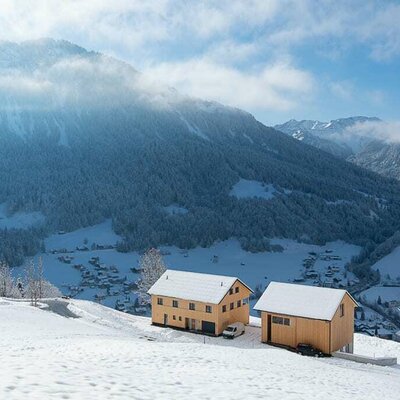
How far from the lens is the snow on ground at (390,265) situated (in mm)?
153875

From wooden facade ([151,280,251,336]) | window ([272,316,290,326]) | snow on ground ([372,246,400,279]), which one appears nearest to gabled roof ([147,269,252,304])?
wooden facade ([151,280,251,336])

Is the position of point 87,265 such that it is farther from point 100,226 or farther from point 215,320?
point 215,320

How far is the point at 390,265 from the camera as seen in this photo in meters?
160

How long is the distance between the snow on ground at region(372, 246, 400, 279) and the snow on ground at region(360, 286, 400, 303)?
1757 centimetres

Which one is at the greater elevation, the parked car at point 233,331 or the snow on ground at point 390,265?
the snow on ground at point 390,265

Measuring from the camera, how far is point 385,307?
11431 cm

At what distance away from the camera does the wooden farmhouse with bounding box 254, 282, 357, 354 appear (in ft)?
134

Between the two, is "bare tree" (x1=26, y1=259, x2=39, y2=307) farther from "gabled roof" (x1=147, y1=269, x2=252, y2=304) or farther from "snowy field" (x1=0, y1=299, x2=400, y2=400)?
"snowy field" (x1=0, y1=299, x2=400, y2=400)

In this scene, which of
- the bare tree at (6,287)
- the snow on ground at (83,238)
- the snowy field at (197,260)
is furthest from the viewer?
the snow on ground at (83,238)

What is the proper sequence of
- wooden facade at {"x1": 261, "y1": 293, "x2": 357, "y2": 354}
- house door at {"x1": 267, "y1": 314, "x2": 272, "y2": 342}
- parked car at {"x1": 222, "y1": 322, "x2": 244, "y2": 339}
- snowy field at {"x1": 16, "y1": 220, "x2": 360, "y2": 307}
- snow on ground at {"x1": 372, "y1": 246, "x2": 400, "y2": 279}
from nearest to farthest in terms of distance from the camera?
wooden facade at {"x1": 261, "y1": 293, "x2": 357, "y2": 354}, house door at {"x1": 267, "y1": 314, "x2": 272, "y2": 342}, parked car at {"x1": 222, "y1": 322, "x2": 244, "y2": 339}, snowy field at {"x1": 16, "y1": 220, "x2": 360, "y2": 307}, snow on ground at {"x1": 372, "y1": 246, "x2": 400, "y2": 279}

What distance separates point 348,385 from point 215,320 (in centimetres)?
2778

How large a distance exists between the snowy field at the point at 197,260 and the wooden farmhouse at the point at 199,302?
203ft

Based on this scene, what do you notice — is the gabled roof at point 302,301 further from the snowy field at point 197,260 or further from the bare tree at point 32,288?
the snowy field at point 197,260

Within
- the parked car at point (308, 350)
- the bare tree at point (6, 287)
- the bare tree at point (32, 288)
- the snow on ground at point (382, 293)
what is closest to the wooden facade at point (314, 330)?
the parked car at point (308, 350)
